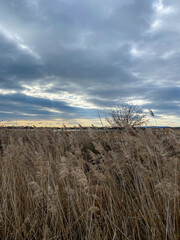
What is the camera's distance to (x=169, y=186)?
2100 mm

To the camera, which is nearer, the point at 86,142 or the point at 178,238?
the point at 178,238

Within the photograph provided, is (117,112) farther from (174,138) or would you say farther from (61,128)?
(174,138)

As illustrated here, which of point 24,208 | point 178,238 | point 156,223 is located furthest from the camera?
point 24,208

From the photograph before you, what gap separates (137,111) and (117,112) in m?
2.66

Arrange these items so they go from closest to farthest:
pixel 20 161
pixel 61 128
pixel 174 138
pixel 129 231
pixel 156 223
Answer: pixel 156 223 → pixel 129 231 → pixel 174 138 → pixel 20 161 → pixel 61 128

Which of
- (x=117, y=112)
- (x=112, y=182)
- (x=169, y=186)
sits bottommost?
(x=112, y=182)

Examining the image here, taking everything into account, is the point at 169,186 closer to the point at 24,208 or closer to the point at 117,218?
A: the point at 117,218

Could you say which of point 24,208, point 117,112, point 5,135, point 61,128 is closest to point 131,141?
point 24,208

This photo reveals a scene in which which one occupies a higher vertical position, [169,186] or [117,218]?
[169,186]

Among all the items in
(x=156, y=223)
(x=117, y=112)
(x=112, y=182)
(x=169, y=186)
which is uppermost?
(x=117, y=112)

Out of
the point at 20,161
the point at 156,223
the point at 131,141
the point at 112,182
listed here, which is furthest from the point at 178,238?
the point at 20,161

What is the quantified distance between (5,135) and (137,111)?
1980cm

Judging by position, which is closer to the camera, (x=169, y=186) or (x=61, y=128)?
(x=169, y=186)

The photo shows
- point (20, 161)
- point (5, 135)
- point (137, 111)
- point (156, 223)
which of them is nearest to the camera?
point (156, 223)
